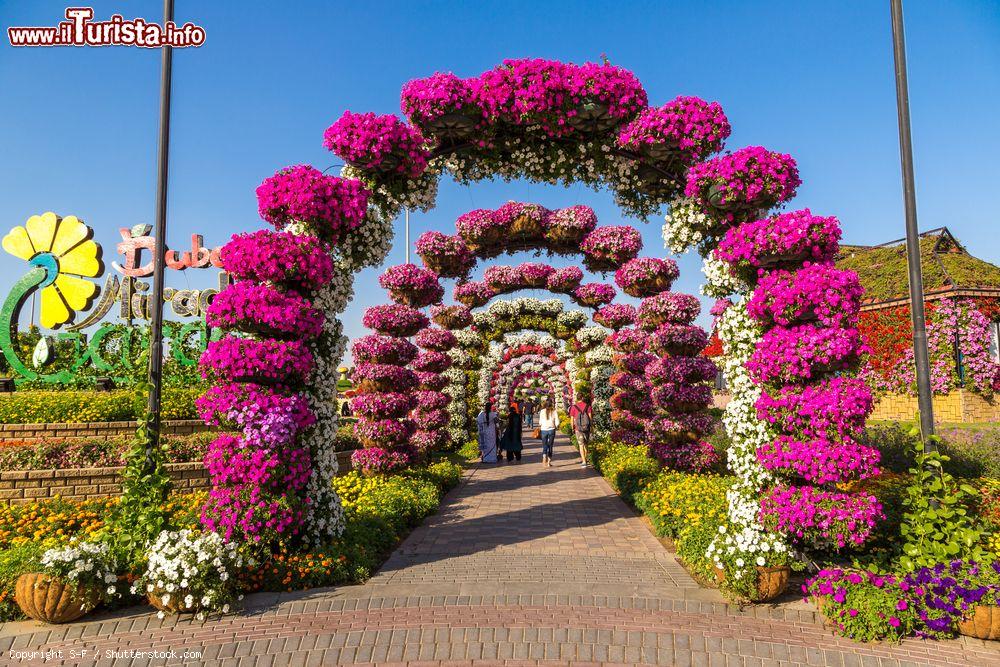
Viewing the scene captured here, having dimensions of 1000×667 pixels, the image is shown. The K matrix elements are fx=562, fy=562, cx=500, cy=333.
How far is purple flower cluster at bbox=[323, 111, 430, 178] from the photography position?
21.9 feet

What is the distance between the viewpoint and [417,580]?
18.6 ft

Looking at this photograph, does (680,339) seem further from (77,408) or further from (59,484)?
(77,408)

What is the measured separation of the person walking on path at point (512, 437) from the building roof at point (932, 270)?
9.36 meters

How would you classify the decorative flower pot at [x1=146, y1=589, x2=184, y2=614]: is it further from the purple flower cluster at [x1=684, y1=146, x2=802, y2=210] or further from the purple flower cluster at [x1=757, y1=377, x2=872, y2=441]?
the purple flower cluster at [x1=684, y1=146, x2=802, y2=210]

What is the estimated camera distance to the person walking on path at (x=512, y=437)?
53.6 ft

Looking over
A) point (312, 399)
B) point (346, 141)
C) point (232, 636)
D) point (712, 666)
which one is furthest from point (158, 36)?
point (712, 666)

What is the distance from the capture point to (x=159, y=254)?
5879 millimetres

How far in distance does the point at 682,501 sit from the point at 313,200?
620 cm

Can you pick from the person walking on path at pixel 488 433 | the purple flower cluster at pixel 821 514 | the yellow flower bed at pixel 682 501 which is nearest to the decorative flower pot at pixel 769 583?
the purple flower cluster at pixel 821 514

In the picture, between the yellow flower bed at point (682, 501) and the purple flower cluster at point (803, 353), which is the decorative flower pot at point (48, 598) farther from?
the purple flower cluster at point (803, 353)

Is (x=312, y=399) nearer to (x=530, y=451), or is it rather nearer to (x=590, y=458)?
(x=590, y=458)

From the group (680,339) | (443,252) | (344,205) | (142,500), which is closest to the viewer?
(142,500)

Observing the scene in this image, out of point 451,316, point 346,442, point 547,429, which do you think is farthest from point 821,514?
point 451,316

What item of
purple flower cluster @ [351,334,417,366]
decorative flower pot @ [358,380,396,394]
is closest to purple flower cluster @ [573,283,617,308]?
purple flower cluster @ [351,334,417,366]
